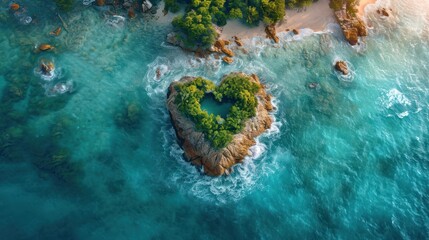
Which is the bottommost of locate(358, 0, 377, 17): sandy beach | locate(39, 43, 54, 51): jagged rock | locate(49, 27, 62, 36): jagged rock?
locate(39, 43, 54, 51): jagged rock

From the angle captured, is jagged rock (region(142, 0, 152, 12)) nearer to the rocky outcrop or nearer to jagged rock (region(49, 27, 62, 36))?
jagged rock (region(49, 27, 62, 36))

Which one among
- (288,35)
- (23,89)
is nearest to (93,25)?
(23,89)

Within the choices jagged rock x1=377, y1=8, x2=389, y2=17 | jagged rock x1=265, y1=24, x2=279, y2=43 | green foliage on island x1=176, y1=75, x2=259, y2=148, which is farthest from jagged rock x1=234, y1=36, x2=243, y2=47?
jagged rock x1=377, y1=8, x2=389, y2=17

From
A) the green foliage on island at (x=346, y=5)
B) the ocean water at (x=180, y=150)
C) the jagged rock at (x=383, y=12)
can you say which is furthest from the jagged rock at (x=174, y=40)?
the jagged rock at (x=383, y=12)

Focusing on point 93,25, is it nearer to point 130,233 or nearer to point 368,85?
point 130,233

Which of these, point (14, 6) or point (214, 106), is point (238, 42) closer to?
point (214, 106)

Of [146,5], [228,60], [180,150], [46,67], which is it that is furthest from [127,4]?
[180,150]
